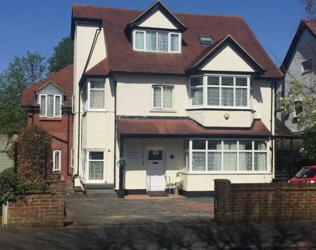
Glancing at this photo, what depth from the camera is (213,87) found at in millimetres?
23953

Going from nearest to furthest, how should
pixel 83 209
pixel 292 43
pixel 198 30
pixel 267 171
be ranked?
pixel 83 209 → pixel 267 171 → pixel 198 30 → pixel 292 43

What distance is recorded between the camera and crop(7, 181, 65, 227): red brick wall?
1269cm

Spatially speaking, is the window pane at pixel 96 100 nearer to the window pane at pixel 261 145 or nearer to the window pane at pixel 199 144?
the window pane at pixel 199 144

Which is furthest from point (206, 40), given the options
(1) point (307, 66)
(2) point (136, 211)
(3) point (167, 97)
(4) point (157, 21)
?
(2) point (136, 211)

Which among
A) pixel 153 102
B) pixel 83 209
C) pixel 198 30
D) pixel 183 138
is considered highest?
pixel 198 30

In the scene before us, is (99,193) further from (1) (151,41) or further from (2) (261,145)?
(2) (261,145)

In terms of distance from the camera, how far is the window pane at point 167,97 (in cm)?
2454

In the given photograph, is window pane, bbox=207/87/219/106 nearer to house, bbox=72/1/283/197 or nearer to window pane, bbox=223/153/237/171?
house, bbox=72/1/283/197

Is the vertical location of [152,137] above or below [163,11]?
below

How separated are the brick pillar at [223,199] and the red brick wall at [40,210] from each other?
14.3 feet

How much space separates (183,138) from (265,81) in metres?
5.69

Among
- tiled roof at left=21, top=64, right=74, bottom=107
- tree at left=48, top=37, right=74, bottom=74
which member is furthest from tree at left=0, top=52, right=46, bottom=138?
tiled roof at left=21, top=64, right=74, bottom=107

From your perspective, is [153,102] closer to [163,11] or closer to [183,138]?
[183,138]

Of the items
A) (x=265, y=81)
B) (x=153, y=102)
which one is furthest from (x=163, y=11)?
(x=265, y=81)
